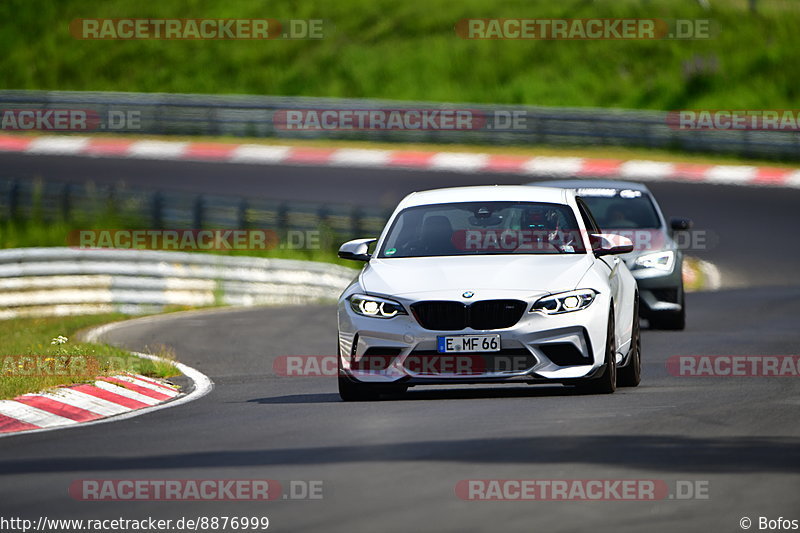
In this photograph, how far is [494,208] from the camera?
1183cm

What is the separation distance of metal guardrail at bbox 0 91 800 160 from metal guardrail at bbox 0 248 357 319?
15.9m

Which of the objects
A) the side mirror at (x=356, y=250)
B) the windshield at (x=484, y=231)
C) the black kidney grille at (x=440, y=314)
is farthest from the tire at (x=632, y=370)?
the side mirror at (x=356, y=250)

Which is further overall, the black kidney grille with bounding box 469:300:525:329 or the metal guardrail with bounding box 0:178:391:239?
the metal guardrail with bounding box 0:178:391:239

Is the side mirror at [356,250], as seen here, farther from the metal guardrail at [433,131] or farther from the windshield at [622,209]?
the metal guardrail at [433,131]

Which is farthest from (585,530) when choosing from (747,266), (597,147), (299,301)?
(597,147)

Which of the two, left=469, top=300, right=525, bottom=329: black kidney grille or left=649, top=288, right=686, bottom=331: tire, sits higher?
left=469, top=300, right=525, bottom=329: black kidney grille

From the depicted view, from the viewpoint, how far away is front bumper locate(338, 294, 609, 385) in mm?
10555

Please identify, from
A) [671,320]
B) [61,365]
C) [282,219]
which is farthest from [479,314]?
[282,219]

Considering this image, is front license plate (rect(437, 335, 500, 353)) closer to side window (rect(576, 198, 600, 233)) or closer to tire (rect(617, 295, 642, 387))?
A: tire (rect(617, 295, 642, 387))

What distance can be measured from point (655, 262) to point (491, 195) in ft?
19.5

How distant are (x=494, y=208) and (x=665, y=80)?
34222mm

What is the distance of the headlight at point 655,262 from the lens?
57.6 ft

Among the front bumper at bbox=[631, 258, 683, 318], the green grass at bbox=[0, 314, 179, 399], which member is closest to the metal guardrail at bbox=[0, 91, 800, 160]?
the front bumper at bbox=[631, 258, 683, 318]

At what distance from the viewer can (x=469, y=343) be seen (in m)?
10.5
